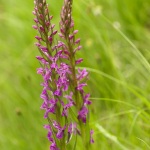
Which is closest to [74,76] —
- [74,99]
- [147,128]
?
[74,99]

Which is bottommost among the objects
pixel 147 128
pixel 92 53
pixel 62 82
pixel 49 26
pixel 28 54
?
pixel 147 128

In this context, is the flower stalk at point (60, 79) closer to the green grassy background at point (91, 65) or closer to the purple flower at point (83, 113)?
the purple flower at point (83, 113)

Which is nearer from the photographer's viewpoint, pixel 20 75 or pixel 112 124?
pixel 112 124

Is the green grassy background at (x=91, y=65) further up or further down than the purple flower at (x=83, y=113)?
further up

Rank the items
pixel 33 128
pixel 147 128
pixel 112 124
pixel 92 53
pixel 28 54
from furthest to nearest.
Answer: pixel 28 54
pixel 92 53
pixel 33 128
pixel 112 124
pixel 147 128

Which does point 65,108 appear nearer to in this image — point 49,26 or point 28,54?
point 49,26

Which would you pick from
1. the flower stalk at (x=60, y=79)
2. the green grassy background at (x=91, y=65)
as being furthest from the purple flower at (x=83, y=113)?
the green grassy background at (x=91, y=65)

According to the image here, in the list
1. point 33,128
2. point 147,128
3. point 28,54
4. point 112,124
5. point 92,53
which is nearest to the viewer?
point 147,128

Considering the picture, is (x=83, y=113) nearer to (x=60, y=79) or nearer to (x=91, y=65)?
(x=60, y=79)
